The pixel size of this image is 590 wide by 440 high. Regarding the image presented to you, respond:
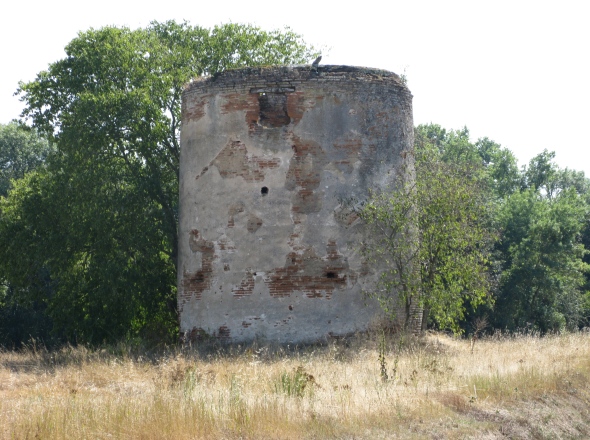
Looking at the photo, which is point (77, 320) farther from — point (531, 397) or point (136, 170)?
point (531, 397)

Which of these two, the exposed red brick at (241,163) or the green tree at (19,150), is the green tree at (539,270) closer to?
the exposed red brick at (241,163)

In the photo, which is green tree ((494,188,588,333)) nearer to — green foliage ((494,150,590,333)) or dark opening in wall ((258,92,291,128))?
green foliage ((494,150,590,333))

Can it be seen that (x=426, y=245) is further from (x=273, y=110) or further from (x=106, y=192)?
(x=106, y=192)

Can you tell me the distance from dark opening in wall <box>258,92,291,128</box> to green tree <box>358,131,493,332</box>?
7.69 feet

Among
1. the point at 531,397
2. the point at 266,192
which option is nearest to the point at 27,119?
the point at 266,192

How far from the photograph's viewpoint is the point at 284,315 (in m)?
14.9

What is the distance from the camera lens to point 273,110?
1550 centimetres

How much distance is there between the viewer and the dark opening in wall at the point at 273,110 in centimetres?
1545

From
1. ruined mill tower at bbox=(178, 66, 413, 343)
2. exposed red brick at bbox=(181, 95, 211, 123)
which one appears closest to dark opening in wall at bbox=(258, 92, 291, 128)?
ruined mill tower at bbox=(178, 66, 413, 343)

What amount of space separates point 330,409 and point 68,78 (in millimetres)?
12527

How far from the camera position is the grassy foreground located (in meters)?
8.03

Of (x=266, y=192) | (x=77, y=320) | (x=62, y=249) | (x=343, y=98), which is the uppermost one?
(x=343, y=98)

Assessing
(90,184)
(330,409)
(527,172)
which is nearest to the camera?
(330,409)

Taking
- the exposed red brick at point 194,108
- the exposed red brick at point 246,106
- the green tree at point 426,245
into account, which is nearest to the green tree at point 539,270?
the green tree at point 426,245
